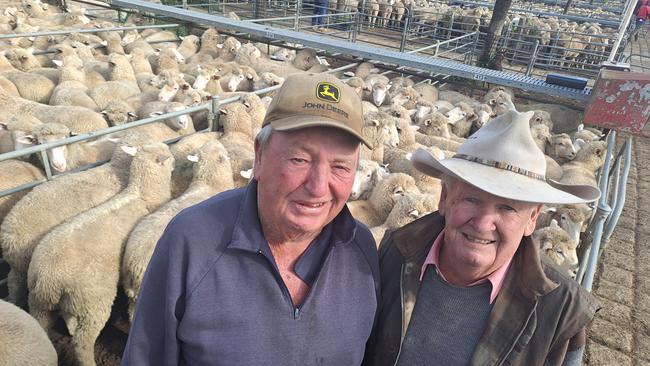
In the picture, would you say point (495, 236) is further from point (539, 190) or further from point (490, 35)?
point (490, 35)

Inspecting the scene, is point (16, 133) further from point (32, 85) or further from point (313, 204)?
point (313, 204)

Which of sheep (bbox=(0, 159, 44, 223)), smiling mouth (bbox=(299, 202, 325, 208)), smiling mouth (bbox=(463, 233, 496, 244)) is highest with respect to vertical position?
smiling mouth (bbox=(299, 202, 325, 208))

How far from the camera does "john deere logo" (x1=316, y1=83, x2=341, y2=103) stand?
1438 mm

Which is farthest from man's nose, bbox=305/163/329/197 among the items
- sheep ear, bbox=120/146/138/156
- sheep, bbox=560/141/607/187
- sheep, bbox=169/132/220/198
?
sheep, bbox=560/141/607/187

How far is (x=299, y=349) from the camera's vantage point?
Answer: 151 cm

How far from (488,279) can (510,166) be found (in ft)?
1.50

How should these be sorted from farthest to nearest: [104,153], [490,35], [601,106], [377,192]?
[490,35]
[601,106]
[104,153]
[377,192]

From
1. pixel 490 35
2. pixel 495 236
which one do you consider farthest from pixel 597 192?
pixel 490 35

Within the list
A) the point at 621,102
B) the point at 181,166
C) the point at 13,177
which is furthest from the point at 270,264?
the point at 621,102

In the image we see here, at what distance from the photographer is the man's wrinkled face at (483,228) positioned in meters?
1.58

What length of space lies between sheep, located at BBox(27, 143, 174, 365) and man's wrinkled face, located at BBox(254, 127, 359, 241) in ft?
7.77

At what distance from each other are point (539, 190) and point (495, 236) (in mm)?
233

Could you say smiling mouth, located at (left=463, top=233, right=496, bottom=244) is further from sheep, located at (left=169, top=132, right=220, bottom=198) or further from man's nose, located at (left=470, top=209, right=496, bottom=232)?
sheep, located at (left=169, top=132, right=220, bottom=198)

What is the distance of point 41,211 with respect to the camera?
364 centimetres
